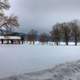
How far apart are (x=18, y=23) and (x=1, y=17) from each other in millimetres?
971

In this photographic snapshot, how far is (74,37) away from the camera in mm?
22891

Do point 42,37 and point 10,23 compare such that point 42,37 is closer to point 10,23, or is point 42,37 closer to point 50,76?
point 10,23

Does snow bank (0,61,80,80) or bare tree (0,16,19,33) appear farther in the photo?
bare tree (0,16,19,33)

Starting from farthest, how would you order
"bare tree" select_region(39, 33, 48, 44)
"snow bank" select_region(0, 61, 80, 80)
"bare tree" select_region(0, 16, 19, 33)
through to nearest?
"bare tree" select_region(39, 33, 48, 44) < "bare tree" select_region(0, 16, 19, 33) < "snow bank" select_region(0, 61, 80, 80)

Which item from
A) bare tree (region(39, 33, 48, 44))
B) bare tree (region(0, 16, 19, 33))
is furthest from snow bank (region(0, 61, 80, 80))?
bare tree (region(39, 33, 48, 44))

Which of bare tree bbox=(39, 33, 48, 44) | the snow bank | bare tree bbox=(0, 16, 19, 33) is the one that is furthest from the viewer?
bare tree bbox=(39, 33, 48, 44)

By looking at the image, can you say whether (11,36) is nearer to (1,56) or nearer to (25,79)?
(1,56)

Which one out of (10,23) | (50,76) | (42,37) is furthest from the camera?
(42,37)

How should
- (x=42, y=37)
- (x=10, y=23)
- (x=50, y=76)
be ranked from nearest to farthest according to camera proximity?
(x=50, y=76) < (x=10, y=23) < (x=42, y=37)

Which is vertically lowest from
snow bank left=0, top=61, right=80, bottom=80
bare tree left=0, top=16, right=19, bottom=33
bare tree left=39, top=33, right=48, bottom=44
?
snow bank left=0, top=61, right=80, bottom=80

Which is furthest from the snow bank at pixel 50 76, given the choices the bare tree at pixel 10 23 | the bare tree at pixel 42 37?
the bare tree at pixel 42 37

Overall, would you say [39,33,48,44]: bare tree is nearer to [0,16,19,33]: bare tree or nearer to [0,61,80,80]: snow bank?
[0,16,19,33]: bare tree

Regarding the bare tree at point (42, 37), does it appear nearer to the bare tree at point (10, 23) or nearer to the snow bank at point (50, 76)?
the bare tree at point (10, 23)

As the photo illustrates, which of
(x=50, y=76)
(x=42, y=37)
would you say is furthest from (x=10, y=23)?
(x=50, y=76)
